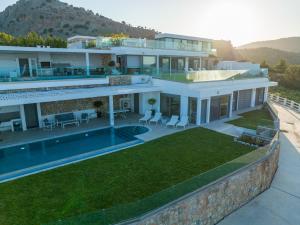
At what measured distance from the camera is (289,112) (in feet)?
80.4

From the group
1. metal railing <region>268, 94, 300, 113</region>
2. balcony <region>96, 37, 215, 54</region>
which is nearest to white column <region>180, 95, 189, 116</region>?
balcony <region>96, 37, 215, 54</region>

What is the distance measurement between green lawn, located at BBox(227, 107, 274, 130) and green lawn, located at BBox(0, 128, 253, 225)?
464 centimetres

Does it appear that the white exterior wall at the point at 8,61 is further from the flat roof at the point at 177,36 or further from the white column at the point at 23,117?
the flat roof at the point at 177,36

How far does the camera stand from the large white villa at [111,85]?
17547mm

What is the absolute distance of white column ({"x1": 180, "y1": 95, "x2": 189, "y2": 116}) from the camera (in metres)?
19.1

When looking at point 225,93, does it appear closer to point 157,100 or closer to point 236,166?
point 157,100

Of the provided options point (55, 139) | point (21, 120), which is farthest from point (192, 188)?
point (21, 120)

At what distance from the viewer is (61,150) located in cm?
1404

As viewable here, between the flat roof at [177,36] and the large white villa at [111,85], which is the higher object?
the flat roof at [177,36]

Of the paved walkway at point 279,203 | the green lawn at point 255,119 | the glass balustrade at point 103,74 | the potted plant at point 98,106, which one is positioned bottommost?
the paved walkway at point 279,203

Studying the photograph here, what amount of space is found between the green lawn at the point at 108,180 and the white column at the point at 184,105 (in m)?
5.03

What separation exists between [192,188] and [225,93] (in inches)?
568

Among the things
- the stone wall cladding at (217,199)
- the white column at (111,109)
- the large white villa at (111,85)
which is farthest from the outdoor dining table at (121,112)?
the stone wall cladding at (217,199)

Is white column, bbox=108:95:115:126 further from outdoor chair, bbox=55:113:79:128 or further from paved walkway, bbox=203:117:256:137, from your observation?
paved walkway, bbox=203:117:256:137
